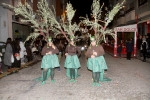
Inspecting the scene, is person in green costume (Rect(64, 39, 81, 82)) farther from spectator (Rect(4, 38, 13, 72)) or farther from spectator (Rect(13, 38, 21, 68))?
spectator (Rect(13, 38, 21, 68))

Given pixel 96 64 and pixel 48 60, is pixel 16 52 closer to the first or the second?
pixel 48 60

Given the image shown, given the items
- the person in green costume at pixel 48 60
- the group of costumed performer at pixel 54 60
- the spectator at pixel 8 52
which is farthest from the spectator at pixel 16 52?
the person in green costume at pixel 48 60

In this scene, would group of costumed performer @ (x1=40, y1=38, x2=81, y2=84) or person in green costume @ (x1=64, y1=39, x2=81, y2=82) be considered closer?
group of costumed performer @ (x1=40, y1=38, x2=81, y2=84)

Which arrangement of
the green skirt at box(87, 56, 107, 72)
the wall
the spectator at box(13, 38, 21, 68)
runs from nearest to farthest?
the green skirt at box(87, 56, 107, 72), the spectator at box(13, 38, 21, 68), the wall

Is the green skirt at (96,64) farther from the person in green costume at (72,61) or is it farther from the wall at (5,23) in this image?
the wall at (5,23)

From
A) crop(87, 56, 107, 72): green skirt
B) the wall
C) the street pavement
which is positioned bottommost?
the street pavement

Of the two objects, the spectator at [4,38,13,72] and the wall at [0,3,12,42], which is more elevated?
the wall at [0,3,12,42]

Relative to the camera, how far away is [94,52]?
8008 mm

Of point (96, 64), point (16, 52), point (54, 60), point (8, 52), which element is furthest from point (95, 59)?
point (16, 52)

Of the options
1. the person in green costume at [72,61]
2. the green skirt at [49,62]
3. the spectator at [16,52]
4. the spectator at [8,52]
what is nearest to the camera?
Answer: the green skirt at [49,62]

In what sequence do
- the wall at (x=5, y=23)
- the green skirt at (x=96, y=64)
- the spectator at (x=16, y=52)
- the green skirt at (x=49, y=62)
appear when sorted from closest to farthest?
the green skirt at (x=96, y=64), the green skirt at (x=49, y=62), the spectator at (x=16, y=52), the wall at (x=5, y=23)

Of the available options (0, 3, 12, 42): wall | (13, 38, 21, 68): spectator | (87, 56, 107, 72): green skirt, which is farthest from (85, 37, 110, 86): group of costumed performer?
(0, 3, 12, 42): wall

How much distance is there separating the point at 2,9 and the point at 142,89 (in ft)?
45.5

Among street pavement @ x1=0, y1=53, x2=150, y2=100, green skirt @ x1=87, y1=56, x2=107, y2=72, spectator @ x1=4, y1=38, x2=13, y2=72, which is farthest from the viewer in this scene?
spectator @ x1=4, y1=38, x2=13, y2=72
